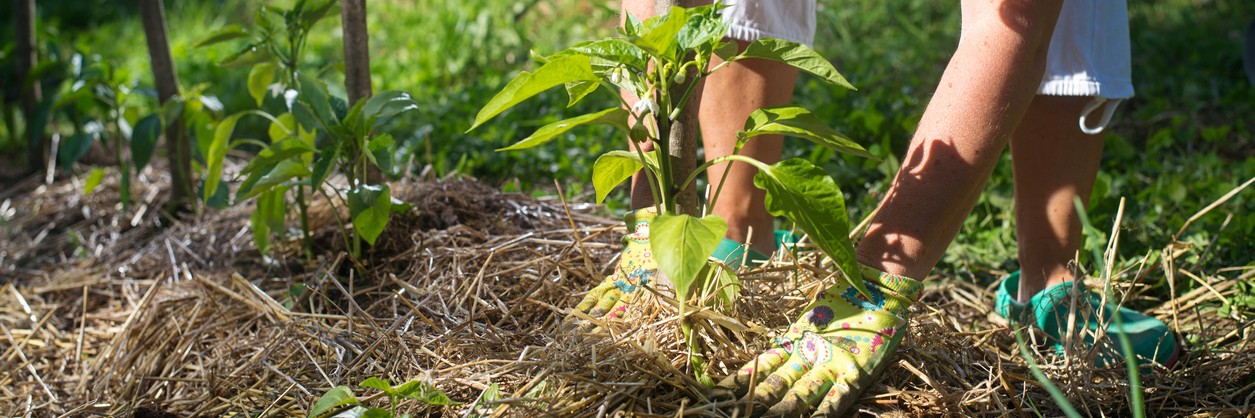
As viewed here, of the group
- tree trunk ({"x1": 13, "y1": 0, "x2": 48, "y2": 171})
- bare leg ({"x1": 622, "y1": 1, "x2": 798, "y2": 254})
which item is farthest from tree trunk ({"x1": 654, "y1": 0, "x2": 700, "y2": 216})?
tree trunk ({"x1": 13, "y1": 0, "x2": 48, "y2": 171})

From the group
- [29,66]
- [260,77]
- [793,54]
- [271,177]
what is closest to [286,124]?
[260,77]

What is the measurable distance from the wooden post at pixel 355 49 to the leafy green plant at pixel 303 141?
46 mm

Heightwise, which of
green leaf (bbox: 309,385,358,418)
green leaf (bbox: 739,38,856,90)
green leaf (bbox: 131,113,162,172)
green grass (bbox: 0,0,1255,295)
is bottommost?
green grass (bbox: 0,0,1255,295)

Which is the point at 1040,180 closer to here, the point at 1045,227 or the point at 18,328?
the point at 1045,227

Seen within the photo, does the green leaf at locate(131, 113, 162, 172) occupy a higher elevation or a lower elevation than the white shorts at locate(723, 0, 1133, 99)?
lower

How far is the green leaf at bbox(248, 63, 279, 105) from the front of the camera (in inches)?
76.2

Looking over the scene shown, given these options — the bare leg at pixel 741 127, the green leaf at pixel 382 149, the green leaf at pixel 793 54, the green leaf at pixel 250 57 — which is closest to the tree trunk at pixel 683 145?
the green leaf at pixel 793 54

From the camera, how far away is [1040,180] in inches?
66.7

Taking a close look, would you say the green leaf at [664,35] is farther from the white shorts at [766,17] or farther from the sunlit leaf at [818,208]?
the white shorts at [766,17]

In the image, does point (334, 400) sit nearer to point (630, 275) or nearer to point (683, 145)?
point (630, 275)

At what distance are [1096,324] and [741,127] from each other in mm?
694

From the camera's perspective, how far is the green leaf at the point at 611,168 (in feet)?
4.20

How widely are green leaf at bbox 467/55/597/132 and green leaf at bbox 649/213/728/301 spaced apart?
0.70 feet

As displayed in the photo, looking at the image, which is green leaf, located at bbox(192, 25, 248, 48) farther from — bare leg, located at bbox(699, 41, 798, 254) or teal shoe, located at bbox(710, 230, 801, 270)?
teal shoe, located at bbox(710, 230, 801, 270)
